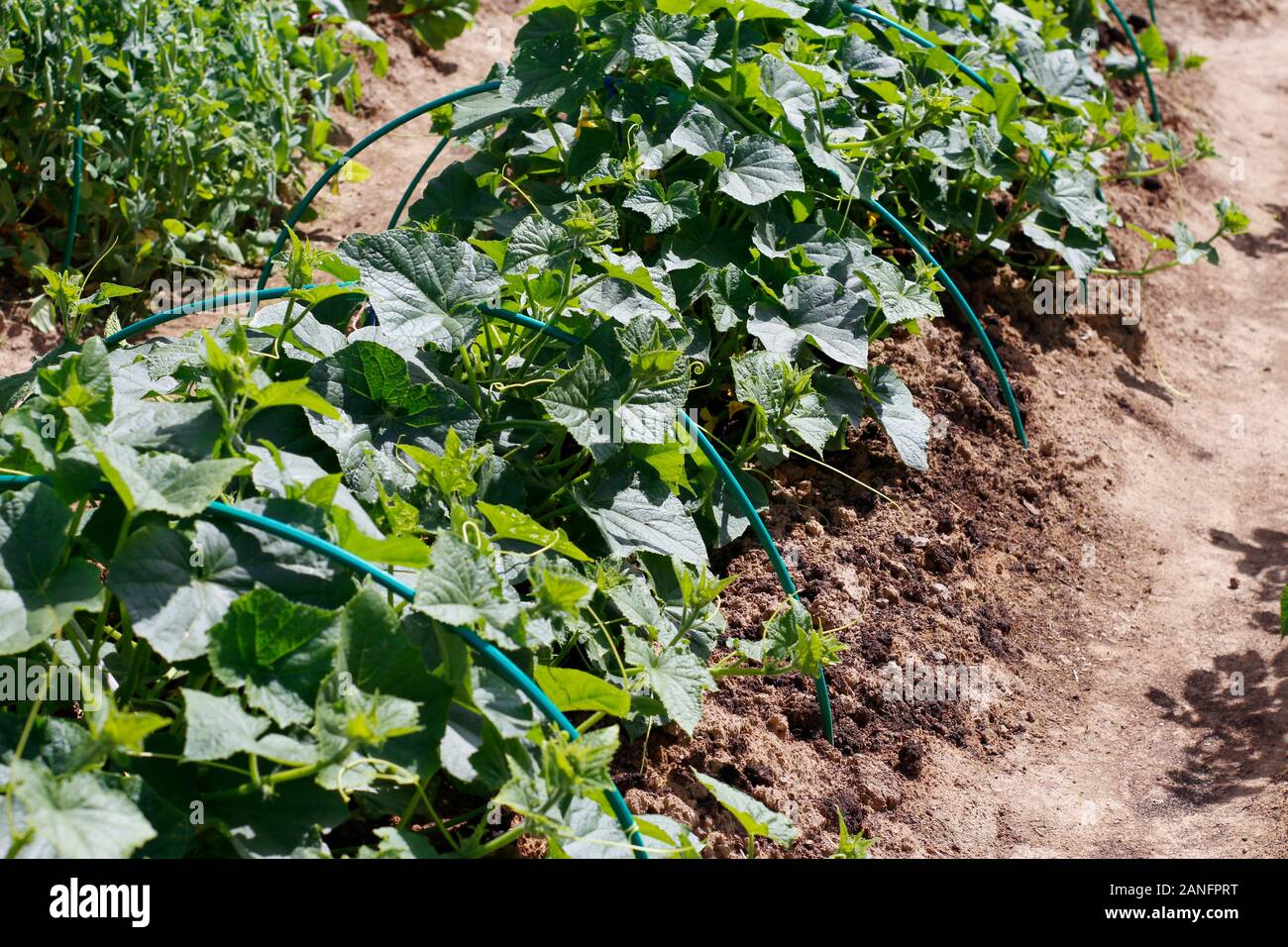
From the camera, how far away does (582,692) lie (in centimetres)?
224

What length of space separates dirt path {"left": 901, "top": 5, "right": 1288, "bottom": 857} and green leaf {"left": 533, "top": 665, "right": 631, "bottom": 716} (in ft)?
2.83

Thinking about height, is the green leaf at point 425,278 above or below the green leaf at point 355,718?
above

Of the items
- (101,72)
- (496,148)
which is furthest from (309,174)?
(496,148)

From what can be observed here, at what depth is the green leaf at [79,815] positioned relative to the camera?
62.6 inches

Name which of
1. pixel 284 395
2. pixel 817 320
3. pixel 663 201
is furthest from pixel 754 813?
pixel 663 201

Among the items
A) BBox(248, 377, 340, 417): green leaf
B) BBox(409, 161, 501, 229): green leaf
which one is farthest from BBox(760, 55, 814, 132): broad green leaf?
BBox(248, 377, 340, 417): green leaf

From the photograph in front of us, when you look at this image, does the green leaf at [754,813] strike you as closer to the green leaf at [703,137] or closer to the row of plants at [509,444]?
the row of plants at [509,444]

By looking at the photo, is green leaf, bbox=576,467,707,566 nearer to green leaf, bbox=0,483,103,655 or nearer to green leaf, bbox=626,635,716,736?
green leaf, bbox=626,635,716,736

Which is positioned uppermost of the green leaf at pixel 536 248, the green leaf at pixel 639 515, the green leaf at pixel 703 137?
the green leaf at pixel 703 137

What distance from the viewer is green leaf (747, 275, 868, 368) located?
3.20 meters

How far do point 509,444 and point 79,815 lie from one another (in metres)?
1.29

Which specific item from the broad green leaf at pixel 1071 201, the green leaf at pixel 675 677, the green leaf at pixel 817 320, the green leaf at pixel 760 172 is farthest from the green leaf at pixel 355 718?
the broad green leaf at pixel 1071 201

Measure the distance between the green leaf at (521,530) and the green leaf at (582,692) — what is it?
0.22 meters

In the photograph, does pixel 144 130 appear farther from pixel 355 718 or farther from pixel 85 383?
pixel 355 718
